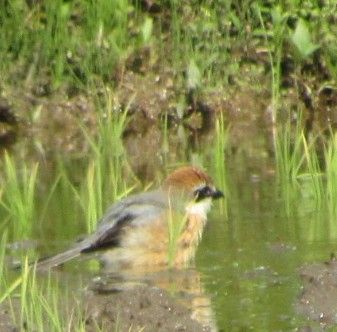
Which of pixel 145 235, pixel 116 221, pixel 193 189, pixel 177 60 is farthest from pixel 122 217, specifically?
pixel 177 60

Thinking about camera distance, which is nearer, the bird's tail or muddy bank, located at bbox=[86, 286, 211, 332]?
muddy bank, located at bbox=[86, 286, 211, 332]

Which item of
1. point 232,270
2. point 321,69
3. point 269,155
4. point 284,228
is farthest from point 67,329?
point 321,69

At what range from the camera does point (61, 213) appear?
8914 millimetres

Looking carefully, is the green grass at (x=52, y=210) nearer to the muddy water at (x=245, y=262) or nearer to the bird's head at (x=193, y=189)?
the muddy water at (x=245, y=262)

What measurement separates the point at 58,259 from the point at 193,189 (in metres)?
0.94

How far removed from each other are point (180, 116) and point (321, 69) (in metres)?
1.63

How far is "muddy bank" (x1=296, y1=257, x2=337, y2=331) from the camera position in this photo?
6.22 m

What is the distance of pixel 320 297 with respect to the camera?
21.1 feet

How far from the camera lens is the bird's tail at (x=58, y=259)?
7434mm

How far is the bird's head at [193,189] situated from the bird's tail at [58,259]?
0.69 m

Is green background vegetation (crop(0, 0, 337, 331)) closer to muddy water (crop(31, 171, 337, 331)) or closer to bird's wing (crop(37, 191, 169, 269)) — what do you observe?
muddy water (crop(31, 171, 337, 331))

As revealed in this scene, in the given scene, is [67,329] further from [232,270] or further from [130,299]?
[232,270]

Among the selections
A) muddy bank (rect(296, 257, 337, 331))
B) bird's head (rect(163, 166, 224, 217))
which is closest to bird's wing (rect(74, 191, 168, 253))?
bird's head (rect(163, 166, 224, 217))

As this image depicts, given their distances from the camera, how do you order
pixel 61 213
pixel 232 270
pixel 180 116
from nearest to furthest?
1. pixel 232 270
2. pixel 61 213
3. pixel 180 116
